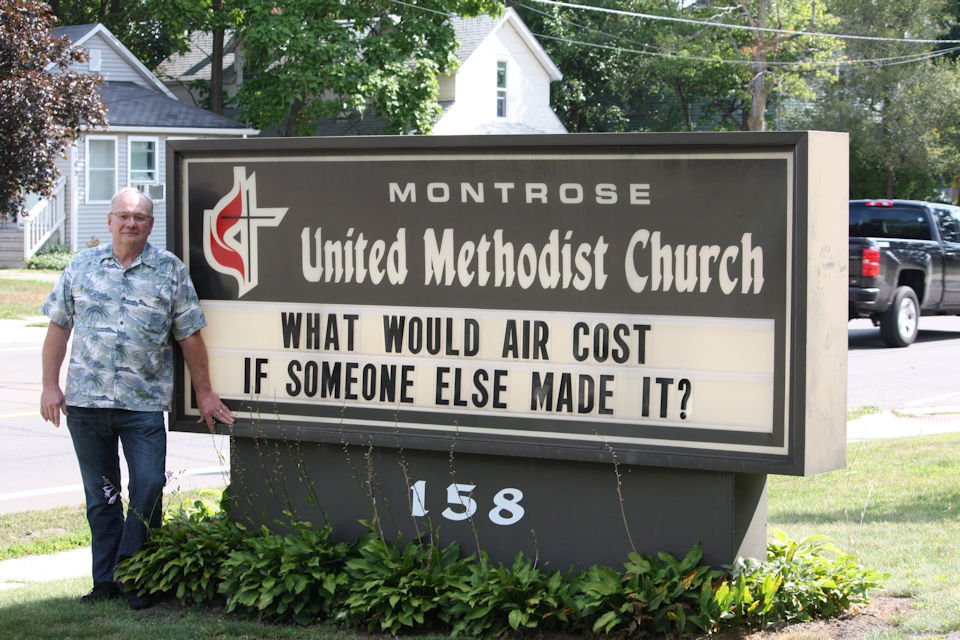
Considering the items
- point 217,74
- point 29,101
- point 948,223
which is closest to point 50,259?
point 29,101

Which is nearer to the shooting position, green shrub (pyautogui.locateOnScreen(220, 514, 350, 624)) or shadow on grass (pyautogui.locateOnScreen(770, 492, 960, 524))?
green shrub (pyautogui.locateOnScreen(220, 514, 350, 624))

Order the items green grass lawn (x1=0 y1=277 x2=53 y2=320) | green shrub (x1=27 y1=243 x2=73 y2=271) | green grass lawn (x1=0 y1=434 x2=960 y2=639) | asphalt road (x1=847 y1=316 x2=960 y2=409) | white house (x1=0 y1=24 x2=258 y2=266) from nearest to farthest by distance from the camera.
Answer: green grass lawn (x1=0 y1=434 x2=960 y2=639)
asphalt road (x1=847 y1=316 x2=960 y2=409)
green grass lawn (x1=0 y1=277 x2=53 y2=320)
green shrub (x1=27 y1=243 x2=73 y2=271)
white house (x1=0 y1=24 x2=258 y2=266)

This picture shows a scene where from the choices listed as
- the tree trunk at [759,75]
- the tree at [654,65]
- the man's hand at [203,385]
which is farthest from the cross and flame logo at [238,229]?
the tree at [654,65]

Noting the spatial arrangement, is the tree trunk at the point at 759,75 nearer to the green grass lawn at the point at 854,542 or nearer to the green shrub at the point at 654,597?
the green grass lawn at the point at 854,542

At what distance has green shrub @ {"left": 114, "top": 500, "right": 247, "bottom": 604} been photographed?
550 centimetres

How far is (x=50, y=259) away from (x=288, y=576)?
91.1ft

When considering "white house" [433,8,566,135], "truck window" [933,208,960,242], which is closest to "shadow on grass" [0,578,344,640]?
"truck window" [933,208,960,242]

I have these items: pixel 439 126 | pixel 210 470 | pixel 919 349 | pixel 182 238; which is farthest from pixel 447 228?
pixel 439 126

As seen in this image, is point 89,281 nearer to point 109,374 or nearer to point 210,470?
point 109,374

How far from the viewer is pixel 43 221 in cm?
3259

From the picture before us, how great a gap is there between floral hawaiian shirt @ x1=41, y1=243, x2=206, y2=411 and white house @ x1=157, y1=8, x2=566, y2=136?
106 feet

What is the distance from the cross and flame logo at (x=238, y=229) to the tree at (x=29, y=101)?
53.7 ft

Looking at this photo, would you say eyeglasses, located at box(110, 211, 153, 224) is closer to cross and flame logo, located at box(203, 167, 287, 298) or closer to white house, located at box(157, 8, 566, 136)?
cross and flame logo, located at box(203, 167, 287, 298)

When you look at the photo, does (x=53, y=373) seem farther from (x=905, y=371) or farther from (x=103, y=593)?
(x=905, y=371)
